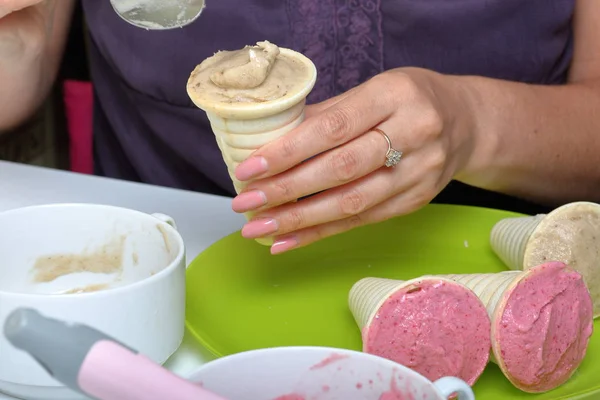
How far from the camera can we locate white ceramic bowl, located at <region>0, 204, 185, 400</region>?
0.71 m

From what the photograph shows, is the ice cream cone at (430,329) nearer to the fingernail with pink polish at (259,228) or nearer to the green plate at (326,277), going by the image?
the green plate at (326,277)

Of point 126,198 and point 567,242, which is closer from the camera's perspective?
point 567,242

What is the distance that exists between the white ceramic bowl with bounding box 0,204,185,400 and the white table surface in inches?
8.3

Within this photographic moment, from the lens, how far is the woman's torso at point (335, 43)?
133cm

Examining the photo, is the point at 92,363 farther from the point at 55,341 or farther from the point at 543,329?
the point at 543,329

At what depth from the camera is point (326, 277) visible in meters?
1.08

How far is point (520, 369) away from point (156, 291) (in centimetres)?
36

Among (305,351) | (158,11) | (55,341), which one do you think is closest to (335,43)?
(158,11)

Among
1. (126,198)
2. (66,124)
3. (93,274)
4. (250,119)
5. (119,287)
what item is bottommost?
(66,124)

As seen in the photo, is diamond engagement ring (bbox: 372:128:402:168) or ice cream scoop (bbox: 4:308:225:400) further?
diamond engagement ring (bbox: 372:128:402:168)

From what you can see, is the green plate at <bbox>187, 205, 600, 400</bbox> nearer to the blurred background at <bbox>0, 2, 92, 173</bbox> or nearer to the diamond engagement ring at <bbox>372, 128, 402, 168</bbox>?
the diamond engagement ring at <bbox>372, 128, 402, 168</bbox>

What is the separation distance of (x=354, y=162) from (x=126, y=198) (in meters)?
0.44

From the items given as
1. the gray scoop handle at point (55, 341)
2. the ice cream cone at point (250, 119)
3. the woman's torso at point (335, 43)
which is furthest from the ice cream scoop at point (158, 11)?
the gray scoop handle at point (55, 341)

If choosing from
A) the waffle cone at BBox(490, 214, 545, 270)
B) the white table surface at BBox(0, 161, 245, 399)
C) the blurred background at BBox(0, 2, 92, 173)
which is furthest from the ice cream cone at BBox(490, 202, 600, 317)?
the blurred background at BBox(0, 2, 92, 173)
